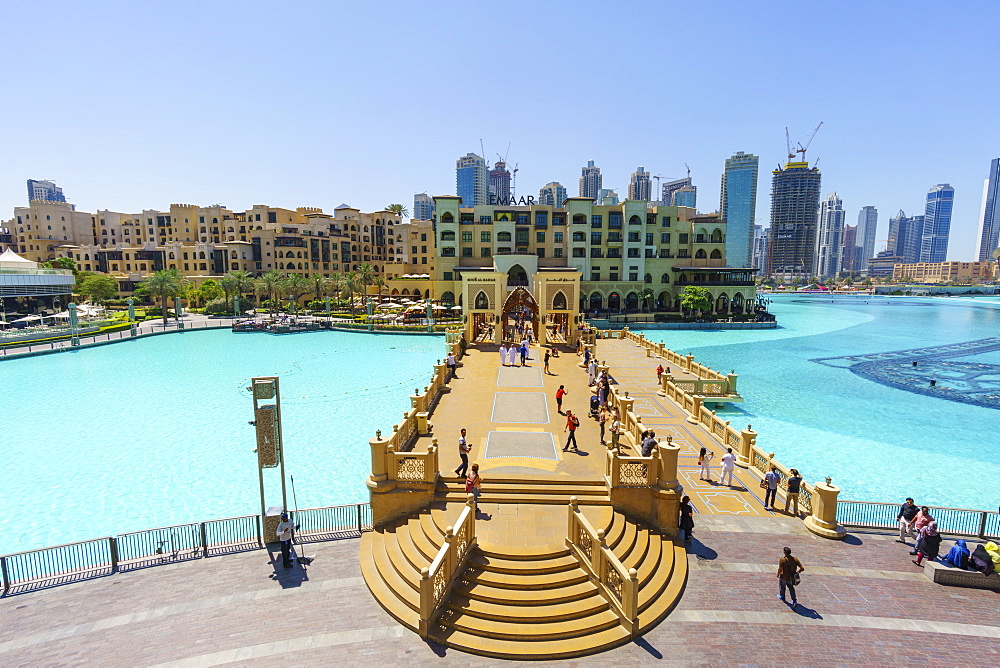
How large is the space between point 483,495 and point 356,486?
6785 millimetres

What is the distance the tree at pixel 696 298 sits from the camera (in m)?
70.0

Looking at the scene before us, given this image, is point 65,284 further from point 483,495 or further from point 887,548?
point 887,548

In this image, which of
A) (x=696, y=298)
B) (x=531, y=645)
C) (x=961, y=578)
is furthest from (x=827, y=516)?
(x=696, y=298)

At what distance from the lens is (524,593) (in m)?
9.45

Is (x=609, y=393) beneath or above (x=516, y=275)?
beneath

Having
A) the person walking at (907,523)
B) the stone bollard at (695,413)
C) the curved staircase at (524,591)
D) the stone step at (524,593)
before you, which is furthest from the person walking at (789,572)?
the stone bollard at (695,413)

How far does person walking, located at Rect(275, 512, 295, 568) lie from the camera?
10.9 m

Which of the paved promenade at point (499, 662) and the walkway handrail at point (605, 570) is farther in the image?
the walkway handrail at point (605, 570)

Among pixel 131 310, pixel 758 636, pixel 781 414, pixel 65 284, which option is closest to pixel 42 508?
pixel 758 636

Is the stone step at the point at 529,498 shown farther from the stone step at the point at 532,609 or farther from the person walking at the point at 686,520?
the stone step at the point at 532,609

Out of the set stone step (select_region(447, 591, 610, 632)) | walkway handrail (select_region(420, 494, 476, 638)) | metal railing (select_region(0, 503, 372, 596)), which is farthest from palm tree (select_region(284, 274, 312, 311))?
stone step (select_region(447, 591, 610, 632))

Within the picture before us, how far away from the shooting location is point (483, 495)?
491 inches

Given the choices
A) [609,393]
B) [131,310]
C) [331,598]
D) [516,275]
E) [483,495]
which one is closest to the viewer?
[331,598]

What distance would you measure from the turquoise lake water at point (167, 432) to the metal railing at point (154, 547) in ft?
11.0
